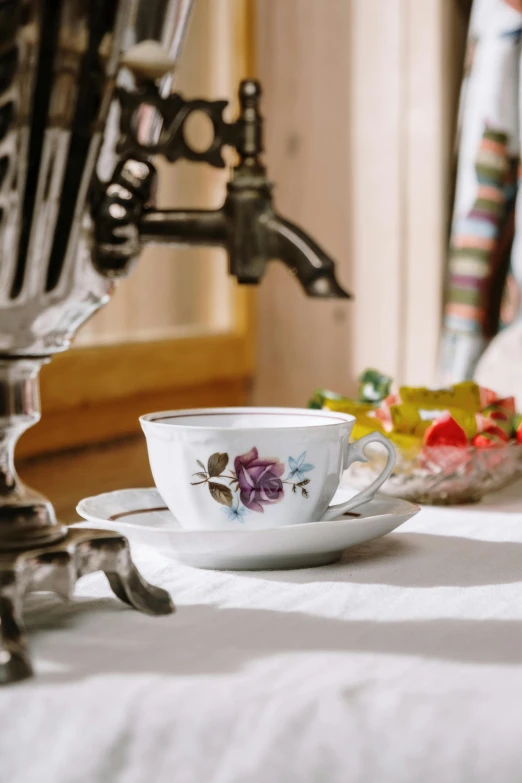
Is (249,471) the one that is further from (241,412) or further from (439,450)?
(439,450)

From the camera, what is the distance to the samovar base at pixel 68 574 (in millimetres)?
382

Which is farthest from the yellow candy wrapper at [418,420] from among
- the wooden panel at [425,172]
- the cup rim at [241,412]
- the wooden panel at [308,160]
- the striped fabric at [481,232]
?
the wooden panel at [308,160]

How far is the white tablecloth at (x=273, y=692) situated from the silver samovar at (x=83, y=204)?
0.10 feet

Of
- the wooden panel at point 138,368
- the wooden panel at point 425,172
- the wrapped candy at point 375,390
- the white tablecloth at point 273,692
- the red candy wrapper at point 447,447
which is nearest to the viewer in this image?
the white tablecloth at point 273,692

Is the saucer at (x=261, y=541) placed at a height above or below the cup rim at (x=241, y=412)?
below

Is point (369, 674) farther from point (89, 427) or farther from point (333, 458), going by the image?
point (89, 427)

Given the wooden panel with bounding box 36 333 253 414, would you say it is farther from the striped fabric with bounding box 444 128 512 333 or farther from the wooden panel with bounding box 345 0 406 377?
the striped fabric with bounding box 444 128 512 333

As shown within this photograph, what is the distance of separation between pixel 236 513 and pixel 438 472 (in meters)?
0.21

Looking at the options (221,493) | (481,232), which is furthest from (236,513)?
(481,232)

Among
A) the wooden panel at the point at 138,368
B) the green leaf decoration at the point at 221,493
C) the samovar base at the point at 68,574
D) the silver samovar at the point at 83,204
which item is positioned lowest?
the wooden panel at the point at 138,368

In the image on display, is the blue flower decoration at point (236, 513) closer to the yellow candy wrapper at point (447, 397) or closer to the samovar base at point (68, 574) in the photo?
the samovar base at point (68, 574)

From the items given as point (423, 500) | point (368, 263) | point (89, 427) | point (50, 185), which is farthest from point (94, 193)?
point (368, 263)

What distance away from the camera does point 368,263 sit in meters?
2.09

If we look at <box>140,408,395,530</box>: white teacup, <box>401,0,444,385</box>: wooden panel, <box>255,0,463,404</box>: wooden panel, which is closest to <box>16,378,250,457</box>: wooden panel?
<box>255,0,463,404</box>: wooden panel
